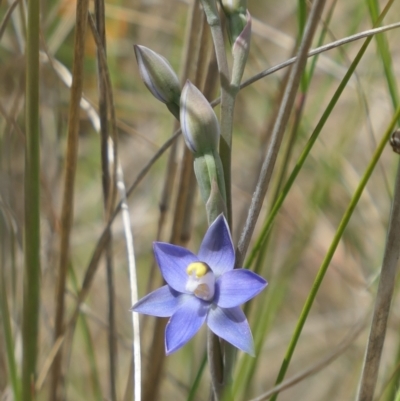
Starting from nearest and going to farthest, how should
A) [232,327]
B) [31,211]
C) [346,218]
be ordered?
[232,327] < [346,218] < [31,211]

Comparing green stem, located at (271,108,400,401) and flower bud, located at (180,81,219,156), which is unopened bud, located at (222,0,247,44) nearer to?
flower bud, located at (180,81,219,156)

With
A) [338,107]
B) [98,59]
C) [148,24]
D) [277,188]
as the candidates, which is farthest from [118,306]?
[98,59]

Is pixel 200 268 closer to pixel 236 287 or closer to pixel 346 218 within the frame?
pixel 236 287

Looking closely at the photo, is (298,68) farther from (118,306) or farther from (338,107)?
(338,107)

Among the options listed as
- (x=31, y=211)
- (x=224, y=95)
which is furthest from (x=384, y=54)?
(x=31, y=211)

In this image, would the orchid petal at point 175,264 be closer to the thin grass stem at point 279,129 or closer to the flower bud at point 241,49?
the thin grass stem at point 279,129
